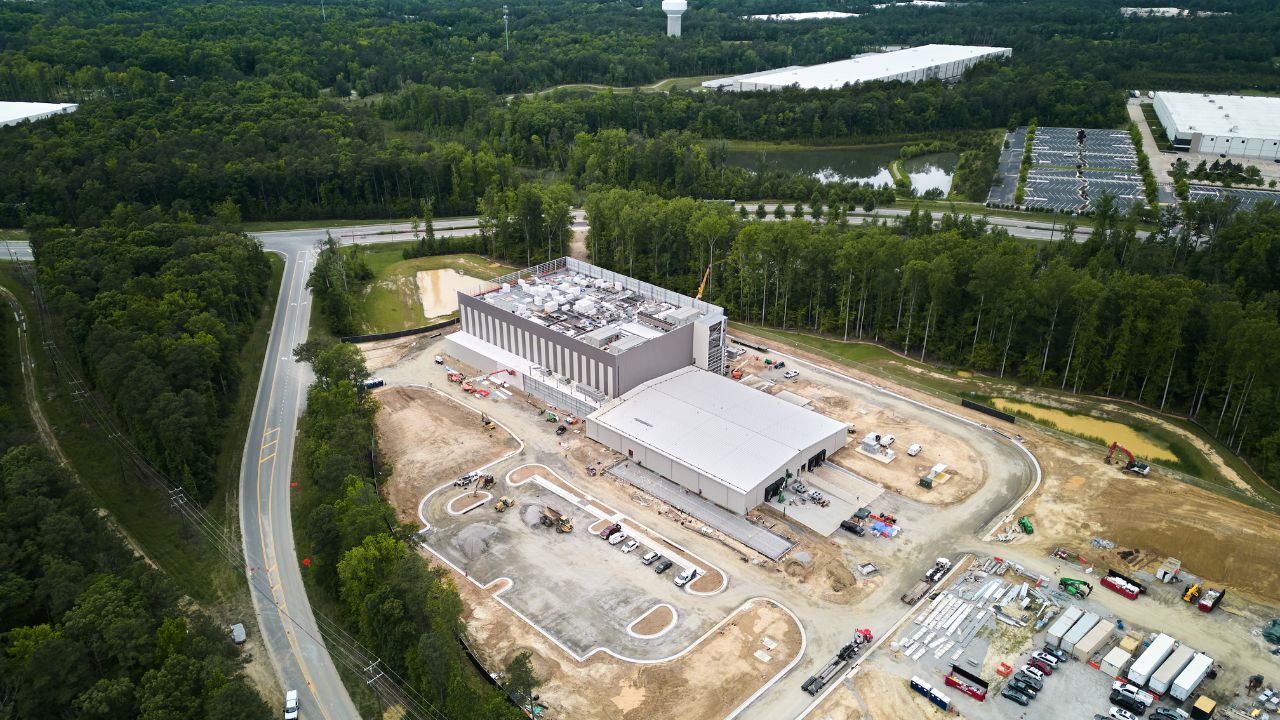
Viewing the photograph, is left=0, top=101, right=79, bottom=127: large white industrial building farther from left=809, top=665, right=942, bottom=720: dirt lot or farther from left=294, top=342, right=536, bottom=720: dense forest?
left=809, top=665, right=942, bottom=720: dirt lot

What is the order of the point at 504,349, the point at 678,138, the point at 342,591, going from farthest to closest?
the point at 678,138 < the point at 504,349 < the point at 342,591

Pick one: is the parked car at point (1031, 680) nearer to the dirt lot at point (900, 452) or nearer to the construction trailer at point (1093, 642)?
the construction trailer at point (1093, 642)

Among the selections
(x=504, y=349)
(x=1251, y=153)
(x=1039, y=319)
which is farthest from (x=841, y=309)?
(x=1251, y=153)

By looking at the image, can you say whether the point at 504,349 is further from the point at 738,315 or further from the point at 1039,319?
the point at 1039,319

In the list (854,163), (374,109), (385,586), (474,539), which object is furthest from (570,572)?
(374,109)

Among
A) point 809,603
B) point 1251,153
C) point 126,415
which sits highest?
point 1251,153

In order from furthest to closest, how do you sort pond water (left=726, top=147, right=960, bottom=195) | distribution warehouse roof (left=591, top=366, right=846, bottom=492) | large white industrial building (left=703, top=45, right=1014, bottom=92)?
large white industrial building (left=703, top=45, right=1014, bottom=92), pond water (left=726, top=147, right=960, bottom=195), distribution warehouse roof (left=591, top=366, right=846, bottom=492)

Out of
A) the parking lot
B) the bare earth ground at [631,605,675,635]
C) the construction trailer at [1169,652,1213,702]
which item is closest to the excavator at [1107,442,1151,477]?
the construction trailer at [1169,652,1213,702]
